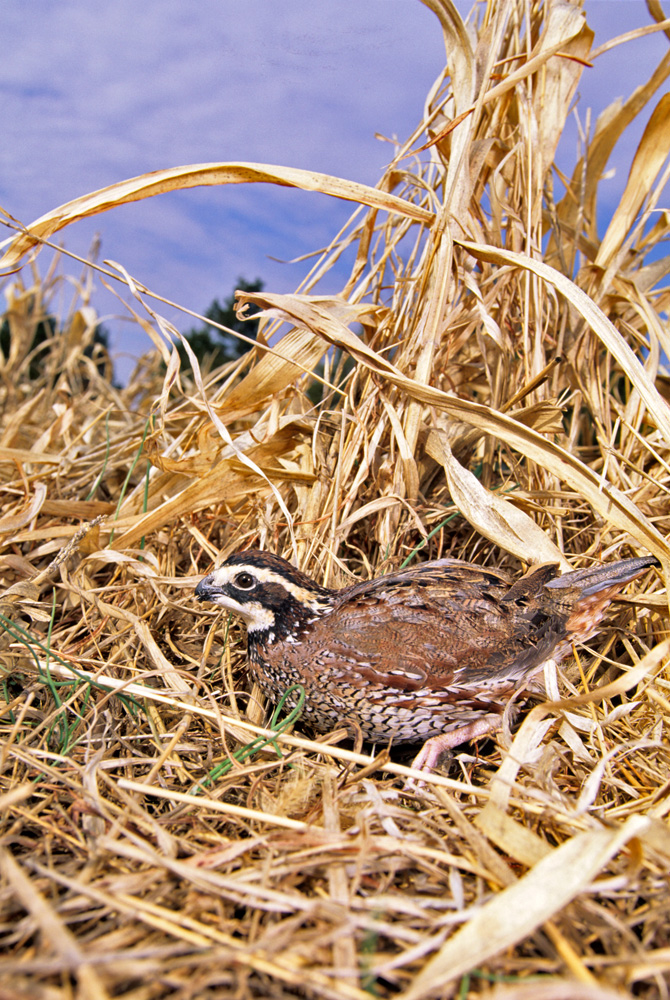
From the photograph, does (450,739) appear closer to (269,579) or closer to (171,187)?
(269,579)

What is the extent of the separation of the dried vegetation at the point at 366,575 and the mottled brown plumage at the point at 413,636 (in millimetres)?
191

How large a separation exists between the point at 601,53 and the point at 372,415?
7.56 feet

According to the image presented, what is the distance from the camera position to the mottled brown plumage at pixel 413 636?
262cm

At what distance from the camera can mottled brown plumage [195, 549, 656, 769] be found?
2621 mm


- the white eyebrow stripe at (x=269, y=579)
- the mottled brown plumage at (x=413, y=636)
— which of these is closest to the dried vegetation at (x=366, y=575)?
the mottled brown plumage at (x=413, y=636)

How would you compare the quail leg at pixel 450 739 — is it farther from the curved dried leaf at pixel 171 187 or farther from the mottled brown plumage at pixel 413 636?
the curved dried leaf at pixel 171 187

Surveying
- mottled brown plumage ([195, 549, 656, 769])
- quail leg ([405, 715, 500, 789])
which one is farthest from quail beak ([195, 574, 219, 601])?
quail leg ([405, 715, 500, 789])

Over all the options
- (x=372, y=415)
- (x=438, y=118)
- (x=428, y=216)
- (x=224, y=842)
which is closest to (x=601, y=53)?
(x=438, y=118)

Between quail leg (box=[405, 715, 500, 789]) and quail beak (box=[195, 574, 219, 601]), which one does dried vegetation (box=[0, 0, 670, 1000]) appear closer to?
quail leg (box=[405, 715, 500, 789])

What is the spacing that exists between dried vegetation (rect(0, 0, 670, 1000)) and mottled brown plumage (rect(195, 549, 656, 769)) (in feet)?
0.63

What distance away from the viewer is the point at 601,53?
138 inches

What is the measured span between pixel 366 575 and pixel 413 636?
95 cm

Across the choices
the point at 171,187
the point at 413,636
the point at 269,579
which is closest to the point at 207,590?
the point at 269,579

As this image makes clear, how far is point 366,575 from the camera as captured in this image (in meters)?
3.58
